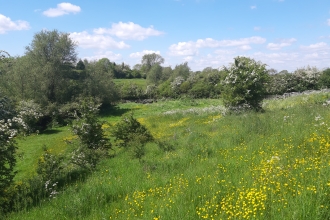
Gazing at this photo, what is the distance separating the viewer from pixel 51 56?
3541 centimetres

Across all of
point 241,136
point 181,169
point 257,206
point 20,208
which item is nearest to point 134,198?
point 181,169

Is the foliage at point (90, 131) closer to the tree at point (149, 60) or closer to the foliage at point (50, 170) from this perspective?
the foliage at point (50, 170)

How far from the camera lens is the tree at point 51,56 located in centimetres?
3447

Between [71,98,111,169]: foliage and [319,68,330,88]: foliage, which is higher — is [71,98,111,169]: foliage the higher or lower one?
the lower one

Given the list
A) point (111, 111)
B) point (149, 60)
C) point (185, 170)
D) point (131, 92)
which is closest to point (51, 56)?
point (111, 111)

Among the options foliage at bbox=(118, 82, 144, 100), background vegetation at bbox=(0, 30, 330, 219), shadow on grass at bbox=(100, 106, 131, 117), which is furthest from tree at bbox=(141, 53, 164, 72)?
background vegetation at bbox=(0, 30, 330, 219)

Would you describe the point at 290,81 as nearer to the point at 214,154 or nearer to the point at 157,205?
the point at 214,154

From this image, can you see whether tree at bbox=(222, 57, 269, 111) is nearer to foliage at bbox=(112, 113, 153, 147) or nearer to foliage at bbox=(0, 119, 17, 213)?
foliage at bbox=(112, 113, 153, 147)

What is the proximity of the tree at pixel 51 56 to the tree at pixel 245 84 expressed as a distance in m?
24.6

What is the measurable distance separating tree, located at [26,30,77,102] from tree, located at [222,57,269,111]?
24551 millimetres

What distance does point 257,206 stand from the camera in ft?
14.5

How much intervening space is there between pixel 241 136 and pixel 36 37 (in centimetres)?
3399

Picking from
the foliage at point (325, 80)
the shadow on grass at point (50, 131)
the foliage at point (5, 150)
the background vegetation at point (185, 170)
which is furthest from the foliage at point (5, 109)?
the foliage at point (325, 80)

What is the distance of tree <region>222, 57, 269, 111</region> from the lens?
1934 centimetres
